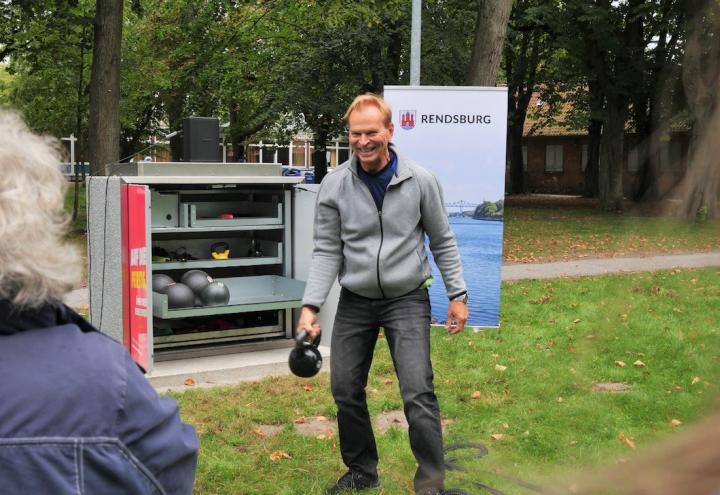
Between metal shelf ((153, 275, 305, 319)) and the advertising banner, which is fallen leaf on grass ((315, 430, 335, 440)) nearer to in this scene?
metal shelf ((153, 275, 305, 319))

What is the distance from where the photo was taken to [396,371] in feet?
15.3

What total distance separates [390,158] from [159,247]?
154 inches

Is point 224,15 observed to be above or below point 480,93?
above

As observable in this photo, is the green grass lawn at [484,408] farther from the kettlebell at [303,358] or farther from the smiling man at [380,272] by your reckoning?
the kettlebell at [303,358]

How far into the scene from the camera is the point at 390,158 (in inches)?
191

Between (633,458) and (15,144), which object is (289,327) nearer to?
(15,144)

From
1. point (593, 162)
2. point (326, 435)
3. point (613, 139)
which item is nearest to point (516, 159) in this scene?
point (593, 162)

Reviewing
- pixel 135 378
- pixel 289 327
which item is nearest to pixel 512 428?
pixel 289 327

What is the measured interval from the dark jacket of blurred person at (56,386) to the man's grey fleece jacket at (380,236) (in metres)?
3.05

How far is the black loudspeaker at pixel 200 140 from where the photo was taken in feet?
25.1

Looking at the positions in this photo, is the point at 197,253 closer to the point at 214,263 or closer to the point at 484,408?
the point at 214,263

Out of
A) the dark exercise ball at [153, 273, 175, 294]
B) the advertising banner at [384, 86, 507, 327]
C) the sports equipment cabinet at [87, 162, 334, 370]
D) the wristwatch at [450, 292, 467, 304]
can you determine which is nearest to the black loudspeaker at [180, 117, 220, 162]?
the sports equipment cabinet at [87, 162, 334, 370]

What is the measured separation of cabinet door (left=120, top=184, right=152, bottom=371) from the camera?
7.12m

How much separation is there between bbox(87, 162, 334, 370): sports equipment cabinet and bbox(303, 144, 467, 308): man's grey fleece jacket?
2588 millimetres
